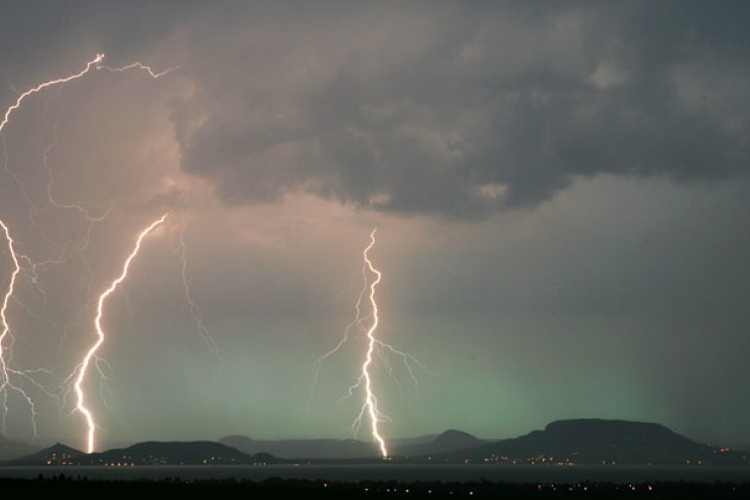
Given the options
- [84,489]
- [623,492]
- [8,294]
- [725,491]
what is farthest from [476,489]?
[8,294]

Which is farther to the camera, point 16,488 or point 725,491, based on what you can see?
point 725,491

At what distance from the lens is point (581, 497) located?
75938mm

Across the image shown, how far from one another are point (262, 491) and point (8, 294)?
34000 mm

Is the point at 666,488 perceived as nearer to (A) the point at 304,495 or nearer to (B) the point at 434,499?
(B) the point at 434,499

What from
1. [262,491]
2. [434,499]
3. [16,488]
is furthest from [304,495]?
[16,488]

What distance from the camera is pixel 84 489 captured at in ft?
246

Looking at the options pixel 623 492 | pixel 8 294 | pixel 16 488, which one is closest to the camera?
pixel 8 294

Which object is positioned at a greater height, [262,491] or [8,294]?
[8,294]

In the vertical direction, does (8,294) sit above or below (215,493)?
above

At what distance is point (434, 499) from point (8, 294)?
37.2m

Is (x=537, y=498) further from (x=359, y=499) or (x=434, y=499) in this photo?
(x=359, y=499)

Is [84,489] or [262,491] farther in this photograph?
[262,491]

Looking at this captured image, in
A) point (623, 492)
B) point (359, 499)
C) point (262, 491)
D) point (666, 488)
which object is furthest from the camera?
point (666, 488)

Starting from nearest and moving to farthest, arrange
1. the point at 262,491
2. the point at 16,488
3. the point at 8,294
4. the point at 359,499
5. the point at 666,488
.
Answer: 1. the point at 8,294
2. the point at 359,499
3. the point at 16,488
4. the point at 262,491
5. the point at 666,488
